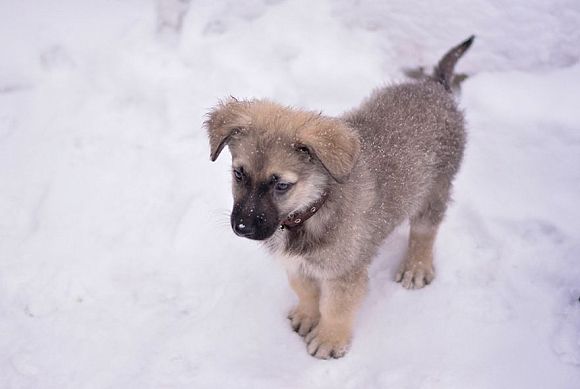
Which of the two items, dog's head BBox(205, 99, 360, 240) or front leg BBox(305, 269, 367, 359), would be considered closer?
dog's head BBox(205, 99, 360, 240)

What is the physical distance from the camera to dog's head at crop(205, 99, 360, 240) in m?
2.83

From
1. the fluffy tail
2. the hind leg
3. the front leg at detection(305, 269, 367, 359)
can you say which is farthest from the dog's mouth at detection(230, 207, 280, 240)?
the fluffy tail

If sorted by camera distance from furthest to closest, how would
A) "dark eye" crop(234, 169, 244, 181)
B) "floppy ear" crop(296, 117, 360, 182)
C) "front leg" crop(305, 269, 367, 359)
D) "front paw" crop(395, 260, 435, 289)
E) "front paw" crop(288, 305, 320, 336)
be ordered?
"front paw" crop(395, 260, 435, 289) < "front paw" crop(288, 305, 320, 336) < "front leg" crop(305, 269, 367, 359) < "dark eye" crop(234, 169, 244, 181) < "floppy ear" crop(296, 117, 360, 182)

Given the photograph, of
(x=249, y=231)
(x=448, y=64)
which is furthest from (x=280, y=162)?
(x=448, y=64)

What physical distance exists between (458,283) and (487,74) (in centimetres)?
221

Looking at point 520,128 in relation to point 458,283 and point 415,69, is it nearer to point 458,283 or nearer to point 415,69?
point 415,69

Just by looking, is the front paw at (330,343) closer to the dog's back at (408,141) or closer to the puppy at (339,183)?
the puppy at (339,183)

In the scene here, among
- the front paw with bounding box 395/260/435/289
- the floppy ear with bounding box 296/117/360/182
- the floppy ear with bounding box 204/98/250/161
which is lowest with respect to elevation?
the front paw with bounding box 395/260/435/289

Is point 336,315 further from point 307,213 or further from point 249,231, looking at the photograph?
point 249,231

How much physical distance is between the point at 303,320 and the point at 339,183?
1267mm

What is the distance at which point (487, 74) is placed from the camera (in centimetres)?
528

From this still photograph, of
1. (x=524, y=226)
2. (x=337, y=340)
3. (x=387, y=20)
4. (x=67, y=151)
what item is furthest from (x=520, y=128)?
(x=67, y=151)

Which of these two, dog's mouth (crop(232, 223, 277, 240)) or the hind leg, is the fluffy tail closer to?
the hind leg

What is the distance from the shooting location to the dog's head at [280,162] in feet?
9.27
